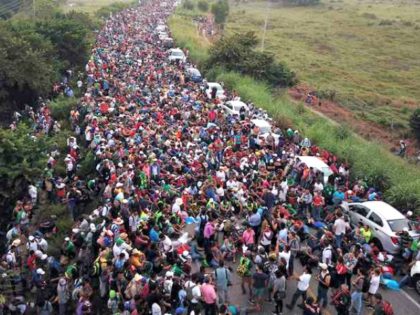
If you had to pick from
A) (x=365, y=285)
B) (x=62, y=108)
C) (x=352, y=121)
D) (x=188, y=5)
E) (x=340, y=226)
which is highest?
(x=340, y=226)

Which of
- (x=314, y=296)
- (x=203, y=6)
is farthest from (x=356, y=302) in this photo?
(x=203, y=6)

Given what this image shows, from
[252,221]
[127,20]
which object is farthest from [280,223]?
[127,20]

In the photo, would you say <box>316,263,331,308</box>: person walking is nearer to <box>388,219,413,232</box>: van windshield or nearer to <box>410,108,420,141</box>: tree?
<box>388,219,413,232</box>: van windshield

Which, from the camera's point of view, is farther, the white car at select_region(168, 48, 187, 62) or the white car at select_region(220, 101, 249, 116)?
the white car at select_region(168, 48, 187, 62)

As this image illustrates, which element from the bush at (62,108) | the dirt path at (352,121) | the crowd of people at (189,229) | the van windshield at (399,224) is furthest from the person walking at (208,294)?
the dirt path at (352,121)

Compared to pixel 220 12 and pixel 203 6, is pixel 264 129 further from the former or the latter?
pixel 203 6

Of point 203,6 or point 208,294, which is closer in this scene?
point 208,294

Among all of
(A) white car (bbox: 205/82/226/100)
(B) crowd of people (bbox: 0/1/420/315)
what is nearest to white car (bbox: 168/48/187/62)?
(A) white car (bbox: 205/82/226/100)

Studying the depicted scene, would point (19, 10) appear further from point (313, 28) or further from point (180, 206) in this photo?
point (180, 206)
